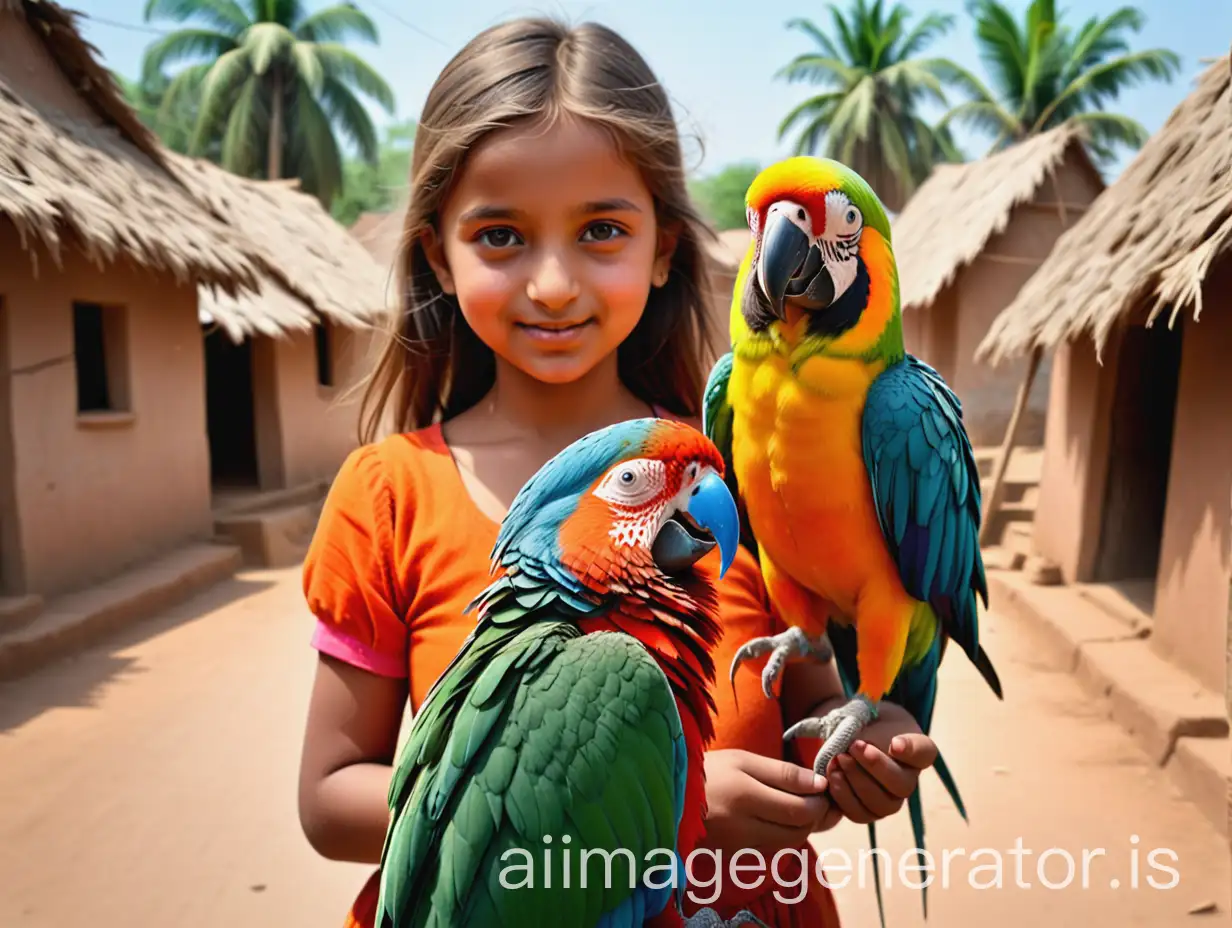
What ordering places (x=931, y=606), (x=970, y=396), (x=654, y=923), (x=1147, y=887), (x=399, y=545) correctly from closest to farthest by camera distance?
(x=654, y=923), (x=931, y=606), (x=399, y=545), (x=1147, y=887), (x=970, y=396)

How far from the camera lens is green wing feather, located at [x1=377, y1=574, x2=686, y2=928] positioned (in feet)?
2.52

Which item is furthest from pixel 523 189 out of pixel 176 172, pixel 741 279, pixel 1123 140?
pixel 1123 140

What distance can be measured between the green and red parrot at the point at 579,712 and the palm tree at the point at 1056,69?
21828 millimetres

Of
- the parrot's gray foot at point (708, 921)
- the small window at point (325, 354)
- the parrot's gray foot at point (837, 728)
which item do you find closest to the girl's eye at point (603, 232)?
the parrot's gray foot at point (837, 728)

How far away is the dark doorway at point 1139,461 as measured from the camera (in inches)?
221

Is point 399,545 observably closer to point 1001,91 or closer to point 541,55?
point 541,55

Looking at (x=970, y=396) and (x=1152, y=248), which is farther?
(x=970, y=396)

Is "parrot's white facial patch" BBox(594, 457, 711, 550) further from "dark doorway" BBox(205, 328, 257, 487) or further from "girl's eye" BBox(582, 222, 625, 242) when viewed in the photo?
"dark doorway" BBox(205, 328, 257, 487)

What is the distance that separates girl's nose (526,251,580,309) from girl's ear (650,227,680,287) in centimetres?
29

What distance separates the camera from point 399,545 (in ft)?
3.96

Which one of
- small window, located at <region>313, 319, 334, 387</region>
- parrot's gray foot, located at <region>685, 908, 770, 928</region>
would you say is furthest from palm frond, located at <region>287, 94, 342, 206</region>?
parrot's gray foot, located at <region>685, 908, 770, 928</region>

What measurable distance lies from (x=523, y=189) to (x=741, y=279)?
0.91 ft

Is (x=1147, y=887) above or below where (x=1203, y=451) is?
below

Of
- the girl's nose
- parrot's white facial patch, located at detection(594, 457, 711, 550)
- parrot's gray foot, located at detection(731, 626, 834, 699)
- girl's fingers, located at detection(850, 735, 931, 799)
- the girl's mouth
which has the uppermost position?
the girl's nose
